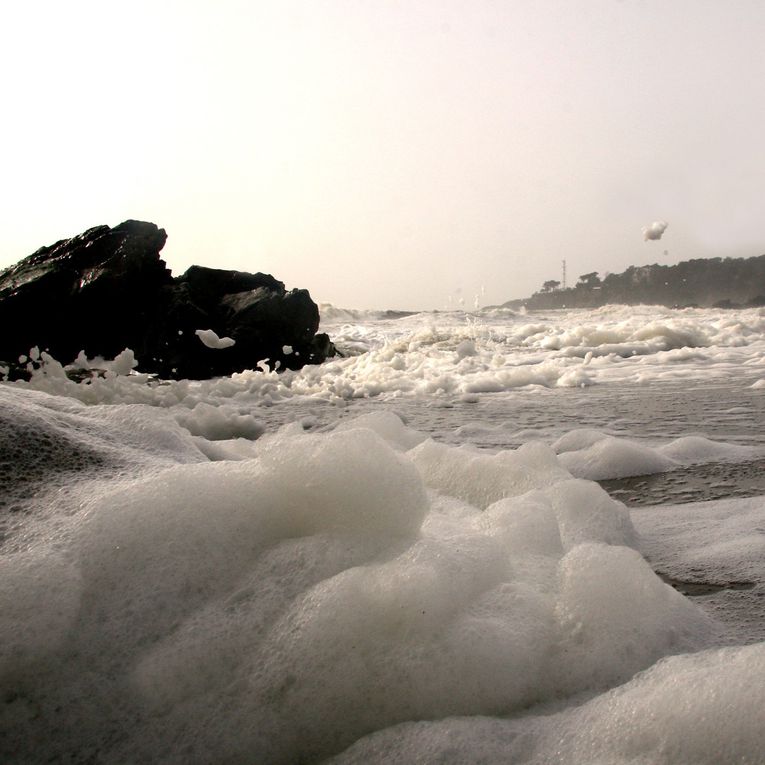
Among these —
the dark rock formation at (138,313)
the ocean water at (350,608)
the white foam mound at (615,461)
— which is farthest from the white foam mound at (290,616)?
the dark rock formation at (138,313)

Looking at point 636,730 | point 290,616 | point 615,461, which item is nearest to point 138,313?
point 615,461

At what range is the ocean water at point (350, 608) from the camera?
1.00m

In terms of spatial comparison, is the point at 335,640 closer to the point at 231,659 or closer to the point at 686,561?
the point at 231,659

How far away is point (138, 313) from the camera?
10719mm

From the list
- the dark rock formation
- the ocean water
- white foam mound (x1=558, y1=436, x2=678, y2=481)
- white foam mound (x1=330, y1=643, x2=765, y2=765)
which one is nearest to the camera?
white foam mound (x1=330, y1=643, x2=765, y2=765)

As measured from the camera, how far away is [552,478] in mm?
2055

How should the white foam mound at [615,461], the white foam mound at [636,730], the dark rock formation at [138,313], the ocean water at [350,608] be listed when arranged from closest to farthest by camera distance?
the white foam mound at [636,730], the ocean water at [350,608], the white foam mound at [615,461], the dark rock formation at [138,313]

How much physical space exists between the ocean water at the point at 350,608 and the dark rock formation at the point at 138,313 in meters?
8.57

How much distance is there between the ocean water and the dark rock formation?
857 cm

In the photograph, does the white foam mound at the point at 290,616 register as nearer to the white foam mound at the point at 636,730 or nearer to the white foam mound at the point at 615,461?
the white foam mound at the point at 636,730

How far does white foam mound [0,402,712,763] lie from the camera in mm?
1044

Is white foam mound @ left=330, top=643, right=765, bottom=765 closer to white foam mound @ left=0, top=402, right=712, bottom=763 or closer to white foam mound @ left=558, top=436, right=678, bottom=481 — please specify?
white foam mound @ left=0, top=402, right=712, bottom=763

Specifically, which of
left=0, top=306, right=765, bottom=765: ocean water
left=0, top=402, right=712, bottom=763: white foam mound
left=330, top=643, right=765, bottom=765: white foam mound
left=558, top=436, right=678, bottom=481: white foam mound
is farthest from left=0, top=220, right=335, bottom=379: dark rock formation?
left=330, top=643, right=765, bottom=765: white foam mound

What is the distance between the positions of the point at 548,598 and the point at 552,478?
78 centimetres
